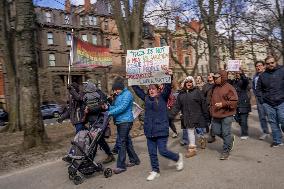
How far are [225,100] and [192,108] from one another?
3.13 ft

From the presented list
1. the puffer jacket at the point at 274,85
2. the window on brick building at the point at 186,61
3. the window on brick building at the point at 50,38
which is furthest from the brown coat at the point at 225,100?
the window on brick building at the point at 186,61

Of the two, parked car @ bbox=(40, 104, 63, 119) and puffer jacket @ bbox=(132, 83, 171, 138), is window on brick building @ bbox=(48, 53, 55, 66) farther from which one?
puffer jacket @ bbox=(132, 83, 171, 138)

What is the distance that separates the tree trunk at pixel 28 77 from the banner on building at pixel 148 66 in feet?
10.2

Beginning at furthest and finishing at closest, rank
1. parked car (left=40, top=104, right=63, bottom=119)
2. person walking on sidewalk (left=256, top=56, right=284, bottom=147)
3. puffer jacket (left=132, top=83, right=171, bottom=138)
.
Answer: parked car (left=40, top=104, right=63, bottom=119) < person walking on sidewalk (left=256, top=56, right=284, bottom=147) < puffer jacket (left=132, top=83, right=171, bottom=138)

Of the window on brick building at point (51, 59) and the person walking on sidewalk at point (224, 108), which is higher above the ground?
the window on brick building at point (51, 59)

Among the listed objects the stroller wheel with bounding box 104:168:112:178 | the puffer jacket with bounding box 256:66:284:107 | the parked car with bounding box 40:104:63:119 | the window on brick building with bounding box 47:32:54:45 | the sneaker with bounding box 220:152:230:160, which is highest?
the window on brick building with bounding box 47:32:54:45

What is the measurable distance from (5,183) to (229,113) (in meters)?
4.47

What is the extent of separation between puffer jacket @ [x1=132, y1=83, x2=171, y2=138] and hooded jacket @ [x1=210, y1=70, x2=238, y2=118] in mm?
1544

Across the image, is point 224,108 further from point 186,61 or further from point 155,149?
point 186,61

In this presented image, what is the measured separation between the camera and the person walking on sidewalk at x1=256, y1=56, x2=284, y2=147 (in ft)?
28.2

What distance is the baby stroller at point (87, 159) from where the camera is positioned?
6906 millimetres

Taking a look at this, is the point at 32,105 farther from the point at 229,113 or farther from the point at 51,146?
the point at 229,113

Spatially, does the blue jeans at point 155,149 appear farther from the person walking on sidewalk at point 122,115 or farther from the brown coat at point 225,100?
the brown coat at point 225,100

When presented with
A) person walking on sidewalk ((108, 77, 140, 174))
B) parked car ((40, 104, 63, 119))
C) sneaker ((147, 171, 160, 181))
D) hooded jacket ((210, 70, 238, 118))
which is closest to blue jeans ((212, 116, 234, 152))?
hooded jacket ((210, 70, 238, 118))
